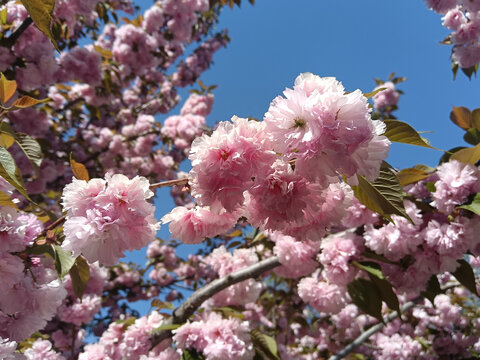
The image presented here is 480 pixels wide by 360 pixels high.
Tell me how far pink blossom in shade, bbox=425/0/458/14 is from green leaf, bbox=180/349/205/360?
8.82 ft

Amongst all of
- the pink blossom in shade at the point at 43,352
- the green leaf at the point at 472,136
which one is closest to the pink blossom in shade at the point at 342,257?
the green leaf at the point at 472,136

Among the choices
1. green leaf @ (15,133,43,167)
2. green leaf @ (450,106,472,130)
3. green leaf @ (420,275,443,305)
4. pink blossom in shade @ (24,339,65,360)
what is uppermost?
green leaf @ (15,133,43,167)

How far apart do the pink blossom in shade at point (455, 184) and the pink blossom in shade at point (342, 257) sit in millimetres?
498

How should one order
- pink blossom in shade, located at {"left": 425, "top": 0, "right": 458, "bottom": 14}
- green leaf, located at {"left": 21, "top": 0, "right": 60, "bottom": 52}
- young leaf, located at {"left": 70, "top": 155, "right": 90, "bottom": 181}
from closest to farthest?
1. green leaf, located at {"left": 21, "top": 0, "right": 60, "bottom": 52}
2. young leaf, located at {"left": 70, "top": 155, "right": 90, "bottom": 181}
3. pink blossom in shade, located at {"left": 425, "top": 0, "right": 458, "bottom": 14}

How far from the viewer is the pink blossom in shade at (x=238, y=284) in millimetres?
2203

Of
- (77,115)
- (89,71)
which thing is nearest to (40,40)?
(89,71)

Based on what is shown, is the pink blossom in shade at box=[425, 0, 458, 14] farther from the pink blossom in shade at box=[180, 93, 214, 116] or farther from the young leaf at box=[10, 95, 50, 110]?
the pink blossom in shade at box=[180, 93, 214, 116]

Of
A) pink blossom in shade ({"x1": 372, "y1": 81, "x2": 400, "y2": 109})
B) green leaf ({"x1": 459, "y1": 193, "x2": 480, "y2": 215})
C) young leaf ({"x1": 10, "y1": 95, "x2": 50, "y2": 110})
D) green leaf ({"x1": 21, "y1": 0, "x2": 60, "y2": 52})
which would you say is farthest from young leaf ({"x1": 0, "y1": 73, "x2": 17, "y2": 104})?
pink blossom in shade ({"x1": 372, "y1": 81, "x2": 400, "y2": 109})

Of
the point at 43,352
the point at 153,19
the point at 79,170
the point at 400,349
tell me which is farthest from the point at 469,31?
the point at 153,19

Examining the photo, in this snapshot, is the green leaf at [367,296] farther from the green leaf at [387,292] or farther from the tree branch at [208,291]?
the tree branch at [208,291]

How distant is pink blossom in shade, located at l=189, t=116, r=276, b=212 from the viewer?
28.1 inches

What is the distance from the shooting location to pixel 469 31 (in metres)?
2.50

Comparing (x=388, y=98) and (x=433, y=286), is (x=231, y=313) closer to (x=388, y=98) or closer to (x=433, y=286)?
(x=433, y=286)

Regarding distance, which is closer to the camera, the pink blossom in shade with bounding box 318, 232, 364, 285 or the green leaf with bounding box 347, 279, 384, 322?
the green leaf with bounding box 347, 279, 384, 322
